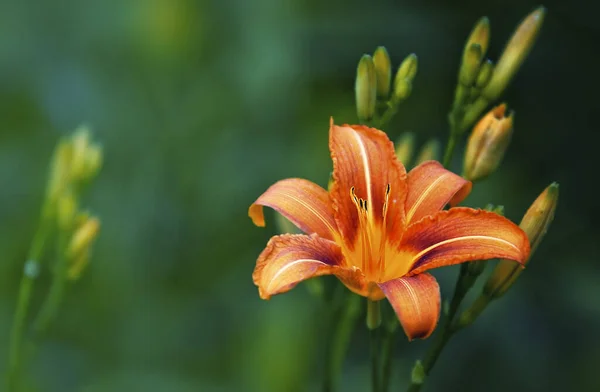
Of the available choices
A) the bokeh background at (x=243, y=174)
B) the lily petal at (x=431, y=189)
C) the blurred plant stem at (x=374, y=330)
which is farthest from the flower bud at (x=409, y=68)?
the bokeh background at (x=243, y=174)

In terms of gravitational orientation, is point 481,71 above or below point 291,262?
above

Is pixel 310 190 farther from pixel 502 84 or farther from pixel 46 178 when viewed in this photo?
pixel 46 178

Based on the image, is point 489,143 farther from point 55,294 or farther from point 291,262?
point 55,294

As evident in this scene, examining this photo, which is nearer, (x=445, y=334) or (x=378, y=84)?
(x=445, y=334)

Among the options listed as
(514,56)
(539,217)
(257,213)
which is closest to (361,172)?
(257,213)

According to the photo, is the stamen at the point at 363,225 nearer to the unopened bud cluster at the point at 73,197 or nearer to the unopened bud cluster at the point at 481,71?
the unopened bud cluster at the point at 481,71

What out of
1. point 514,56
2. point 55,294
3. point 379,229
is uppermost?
point 514,56
